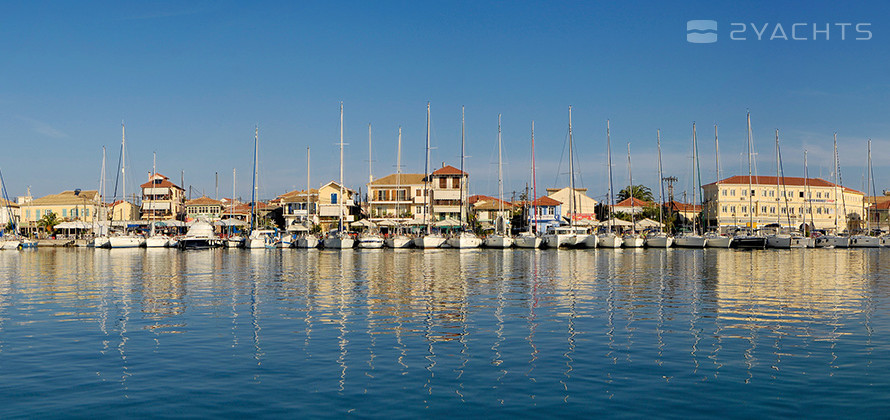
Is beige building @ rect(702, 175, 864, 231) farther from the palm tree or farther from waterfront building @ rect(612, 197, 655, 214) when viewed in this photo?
A: the palm tree

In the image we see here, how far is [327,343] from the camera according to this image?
1767 cm

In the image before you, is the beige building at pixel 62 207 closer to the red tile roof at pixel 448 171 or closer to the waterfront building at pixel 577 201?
the red tile roof at pixel 448 171

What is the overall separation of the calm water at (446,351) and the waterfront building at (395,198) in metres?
83.7

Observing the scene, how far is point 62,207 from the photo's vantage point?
426 feet

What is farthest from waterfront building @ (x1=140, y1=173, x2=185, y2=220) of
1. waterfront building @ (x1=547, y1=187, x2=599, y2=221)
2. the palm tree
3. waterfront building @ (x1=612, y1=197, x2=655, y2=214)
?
waterfront building @ (x1=612, y1=197, x2=655, y2=214)

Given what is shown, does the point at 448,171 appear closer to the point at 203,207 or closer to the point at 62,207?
the point at 203,207

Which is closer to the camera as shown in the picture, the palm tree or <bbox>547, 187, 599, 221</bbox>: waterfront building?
the palm tree

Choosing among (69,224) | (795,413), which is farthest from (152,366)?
(69,224)

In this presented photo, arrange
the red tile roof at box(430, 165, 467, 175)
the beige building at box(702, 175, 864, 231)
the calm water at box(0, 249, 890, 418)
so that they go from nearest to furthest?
the calm water at box(0, 249, 890, 418)
the red tile roof at box(430, 165, 467, 175)
the beige building at box(702, 175, 864, 231)

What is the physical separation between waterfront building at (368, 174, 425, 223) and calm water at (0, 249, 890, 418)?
83.7m

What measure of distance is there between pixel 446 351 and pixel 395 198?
333 feet

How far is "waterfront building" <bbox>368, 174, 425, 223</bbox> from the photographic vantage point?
11594 centimetres

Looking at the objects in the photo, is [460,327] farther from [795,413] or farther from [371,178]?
[371,178]

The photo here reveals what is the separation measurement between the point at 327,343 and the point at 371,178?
10186 centimetres
